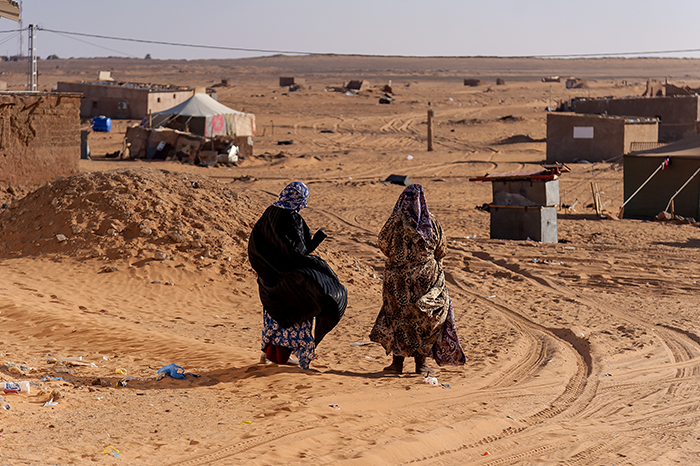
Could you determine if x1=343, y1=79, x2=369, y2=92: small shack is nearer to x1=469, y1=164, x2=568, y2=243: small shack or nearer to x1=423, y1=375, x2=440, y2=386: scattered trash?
x1=469, y1=164, x2=568, y2=243: small shack

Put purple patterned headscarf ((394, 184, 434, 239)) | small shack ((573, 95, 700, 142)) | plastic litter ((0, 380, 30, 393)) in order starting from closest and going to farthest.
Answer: plastic litter ((0, 380, 30, 393)) → purple patterned headscarf ((394, 184, 434, 239)) → small shack ((573, 95, 700, 142))

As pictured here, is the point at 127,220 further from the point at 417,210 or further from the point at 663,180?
the point at 663,180

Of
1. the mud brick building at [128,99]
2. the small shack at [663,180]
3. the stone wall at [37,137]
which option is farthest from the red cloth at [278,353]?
the mud brick building at [128,99]

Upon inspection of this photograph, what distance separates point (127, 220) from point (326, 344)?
4.10m

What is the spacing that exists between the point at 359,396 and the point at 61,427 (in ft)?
5.97

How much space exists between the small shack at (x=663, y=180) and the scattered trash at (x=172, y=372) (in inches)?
469

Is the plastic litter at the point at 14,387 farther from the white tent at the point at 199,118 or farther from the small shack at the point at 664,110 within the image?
the small shack at the point at 664,110

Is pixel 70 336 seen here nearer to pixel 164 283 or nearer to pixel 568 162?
pixel 164 283

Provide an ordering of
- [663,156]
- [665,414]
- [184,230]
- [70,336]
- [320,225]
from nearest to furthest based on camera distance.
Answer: [665,414] → [70,336] → [184,230] → [320,225] → [663,156]

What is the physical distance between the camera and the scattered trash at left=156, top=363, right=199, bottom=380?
5.31m

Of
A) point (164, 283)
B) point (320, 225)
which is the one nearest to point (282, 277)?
Answer: point (164, 283)

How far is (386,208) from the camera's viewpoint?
15922 mm

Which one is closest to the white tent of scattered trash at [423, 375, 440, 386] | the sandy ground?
the sandy ground

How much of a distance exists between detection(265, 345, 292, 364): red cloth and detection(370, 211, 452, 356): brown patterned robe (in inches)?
27.3
